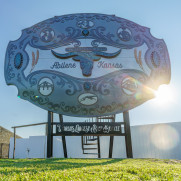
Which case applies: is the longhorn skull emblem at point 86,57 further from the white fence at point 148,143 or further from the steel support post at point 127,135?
the white fence at point 148,143

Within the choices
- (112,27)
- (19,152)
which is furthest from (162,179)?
(19,152)

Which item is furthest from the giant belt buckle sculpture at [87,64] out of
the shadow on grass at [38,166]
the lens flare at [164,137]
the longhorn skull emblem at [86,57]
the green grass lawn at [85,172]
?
the lens flare at [164,137]

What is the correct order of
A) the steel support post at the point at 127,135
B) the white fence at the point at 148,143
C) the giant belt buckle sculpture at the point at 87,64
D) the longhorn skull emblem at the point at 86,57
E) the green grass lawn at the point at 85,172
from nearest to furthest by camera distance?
A: the green grass lawn at the point at 85,172, the steel support post at the point at 127,135, the giant belt buckle sculpture at the point at 87,64, the longhorn skull emblem at the point at 86,57, the white fence at the point at 148,143

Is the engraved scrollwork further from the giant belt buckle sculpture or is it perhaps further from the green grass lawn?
the green grass lawn

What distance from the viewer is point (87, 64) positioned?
738 cm

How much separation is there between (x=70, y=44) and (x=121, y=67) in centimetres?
242

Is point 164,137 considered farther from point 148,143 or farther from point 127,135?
point 127,135

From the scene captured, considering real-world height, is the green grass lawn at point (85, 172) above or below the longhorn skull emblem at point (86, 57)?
below

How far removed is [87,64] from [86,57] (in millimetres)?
341

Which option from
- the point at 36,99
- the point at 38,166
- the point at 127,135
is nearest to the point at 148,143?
the point at 127,135

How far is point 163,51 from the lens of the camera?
818 centimetres

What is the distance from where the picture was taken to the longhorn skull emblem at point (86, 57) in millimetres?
7341

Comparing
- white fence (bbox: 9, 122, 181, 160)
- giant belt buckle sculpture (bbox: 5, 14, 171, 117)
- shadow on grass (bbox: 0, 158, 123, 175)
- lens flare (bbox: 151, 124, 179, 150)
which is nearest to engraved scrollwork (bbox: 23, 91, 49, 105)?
giant belt buckle sculpture (bbox: 5, 14, 171, 117)

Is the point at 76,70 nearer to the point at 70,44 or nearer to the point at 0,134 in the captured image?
the point at 70,44
